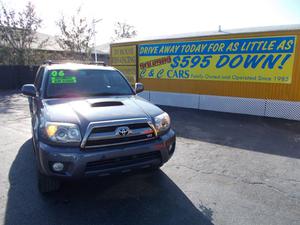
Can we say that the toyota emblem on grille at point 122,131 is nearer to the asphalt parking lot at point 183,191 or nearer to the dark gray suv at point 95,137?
the dark gray suv at point 95,137

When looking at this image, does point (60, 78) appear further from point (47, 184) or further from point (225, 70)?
point (225, 70)

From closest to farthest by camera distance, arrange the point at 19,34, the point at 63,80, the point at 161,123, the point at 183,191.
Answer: the point at 161,123
the point at 183,191
the point at 63,80
the point at 19,34

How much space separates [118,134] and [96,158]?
0.36 meters

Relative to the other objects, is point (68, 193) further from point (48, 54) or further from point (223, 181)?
point (48, 54)

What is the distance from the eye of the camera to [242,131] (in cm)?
622

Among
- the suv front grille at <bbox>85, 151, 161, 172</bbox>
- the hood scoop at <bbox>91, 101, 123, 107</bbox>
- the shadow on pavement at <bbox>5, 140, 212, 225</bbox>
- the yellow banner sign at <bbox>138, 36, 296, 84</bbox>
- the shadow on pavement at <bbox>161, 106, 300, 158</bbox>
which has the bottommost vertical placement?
the shadow on pavement at <bbox>5, 140, 212, 225</bbox>

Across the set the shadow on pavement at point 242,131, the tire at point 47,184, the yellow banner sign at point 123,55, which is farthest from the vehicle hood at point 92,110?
the yellow banner sign at point 123,55

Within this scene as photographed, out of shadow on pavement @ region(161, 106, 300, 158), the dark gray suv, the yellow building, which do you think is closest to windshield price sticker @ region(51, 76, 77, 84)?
the dark gray suv

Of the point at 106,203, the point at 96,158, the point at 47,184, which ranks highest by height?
the point at 96,158

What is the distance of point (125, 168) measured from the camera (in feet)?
8.99

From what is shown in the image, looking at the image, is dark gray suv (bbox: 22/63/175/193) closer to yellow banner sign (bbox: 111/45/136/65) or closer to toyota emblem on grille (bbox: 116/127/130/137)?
toyota emblem on grille (bbox: 116/127/130/137)

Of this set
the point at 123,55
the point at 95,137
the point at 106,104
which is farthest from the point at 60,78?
the point at 123,55

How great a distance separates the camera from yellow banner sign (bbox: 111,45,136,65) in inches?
411

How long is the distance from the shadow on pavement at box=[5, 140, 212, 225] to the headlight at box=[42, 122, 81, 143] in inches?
31.7
